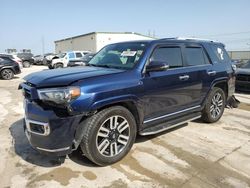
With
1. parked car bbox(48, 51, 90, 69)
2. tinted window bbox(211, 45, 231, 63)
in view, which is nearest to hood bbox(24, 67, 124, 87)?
tinted window bbox(211, 45, 231, 63)

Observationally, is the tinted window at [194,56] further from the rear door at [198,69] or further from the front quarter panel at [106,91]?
the front quarter panel at [106,91]

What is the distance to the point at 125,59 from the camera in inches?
170

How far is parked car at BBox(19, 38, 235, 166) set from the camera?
3.25 meters

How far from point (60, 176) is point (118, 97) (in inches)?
52.4

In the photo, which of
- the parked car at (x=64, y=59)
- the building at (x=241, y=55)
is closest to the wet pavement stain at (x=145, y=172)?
the parked car at (x=64, y=59)

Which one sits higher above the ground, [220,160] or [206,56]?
[206,56]

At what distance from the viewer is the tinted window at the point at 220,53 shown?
582 centimetres

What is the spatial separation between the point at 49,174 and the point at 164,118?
2.10 m

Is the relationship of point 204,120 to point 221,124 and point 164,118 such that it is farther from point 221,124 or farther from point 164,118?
point 164,118

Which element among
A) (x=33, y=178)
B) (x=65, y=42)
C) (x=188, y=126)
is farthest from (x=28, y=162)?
(x=65, y=42)

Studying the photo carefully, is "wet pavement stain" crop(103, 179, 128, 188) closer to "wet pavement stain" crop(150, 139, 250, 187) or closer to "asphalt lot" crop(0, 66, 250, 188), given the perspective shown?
"asphalt lot" crop(0, 66, 250, 188)

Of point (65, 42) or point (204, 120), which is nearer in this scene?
point (204, 120)

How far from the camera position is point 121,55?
4516mm

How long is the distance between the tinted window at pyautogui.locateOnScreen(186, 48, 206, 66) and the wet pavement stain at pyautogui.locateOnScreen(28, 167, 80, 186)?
2.93 meters
